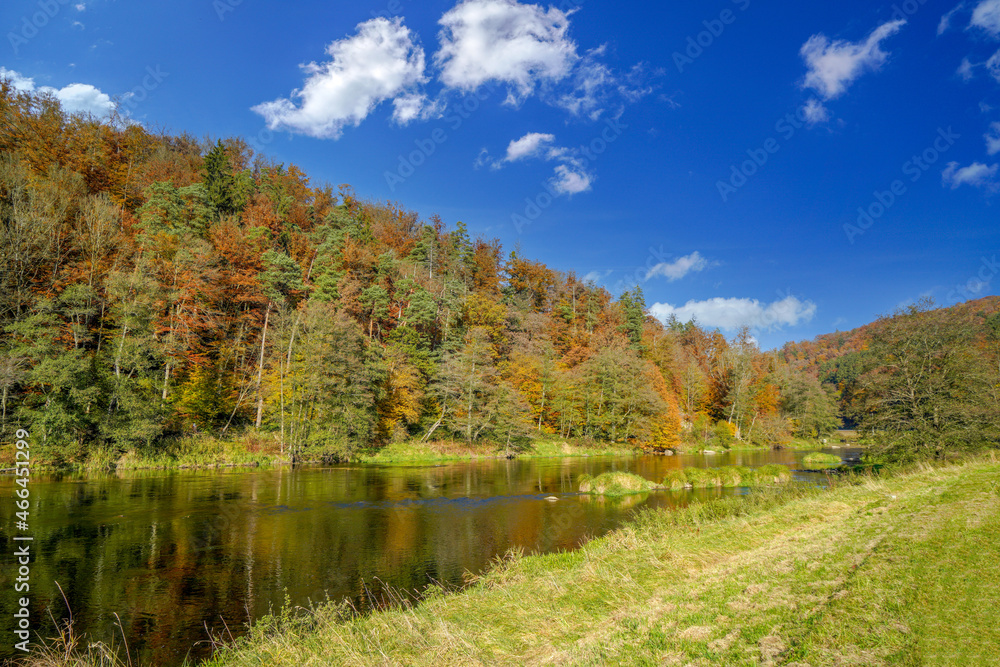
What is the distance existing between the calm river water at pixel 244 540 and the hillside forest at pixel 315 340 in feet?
25.8

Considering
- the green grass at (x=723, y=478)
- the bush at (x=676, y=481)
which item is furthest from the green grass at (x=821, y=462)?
the bush at (x=676, y=481)

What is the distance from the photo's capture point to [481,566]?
46.1 feet

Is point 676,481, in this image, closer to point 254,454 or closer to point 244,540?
point 244,540

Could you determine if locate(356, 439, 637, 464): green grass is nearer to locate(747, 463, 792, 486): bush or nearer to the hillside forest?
the hillside forest

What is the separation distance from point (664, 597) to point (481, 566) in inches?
302

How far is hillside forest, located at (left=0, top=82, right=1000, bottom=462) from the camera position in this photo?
26812 mm

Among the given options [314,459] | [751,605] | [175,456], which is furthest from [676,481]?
[175,456]

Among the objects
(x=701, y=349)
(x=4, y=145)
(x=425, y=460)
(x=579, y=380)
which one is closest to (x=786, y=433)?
(x=701, y=349)

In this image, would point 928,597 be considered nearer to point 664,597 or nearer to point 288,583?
point 664,597

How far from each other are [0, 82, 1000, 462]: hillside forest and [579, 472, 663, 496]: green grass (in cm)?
1282

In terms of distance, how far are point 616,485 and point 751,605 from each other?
2082cm

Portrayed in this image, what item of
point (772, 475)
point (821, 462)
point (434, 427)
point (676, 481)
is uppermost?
point (434, 427)

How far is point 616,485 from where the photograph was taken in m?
26.5

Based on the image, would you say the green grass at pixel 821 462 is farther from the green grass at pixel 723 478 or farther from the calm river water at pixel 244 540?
the calm river water at pixel 244 540
